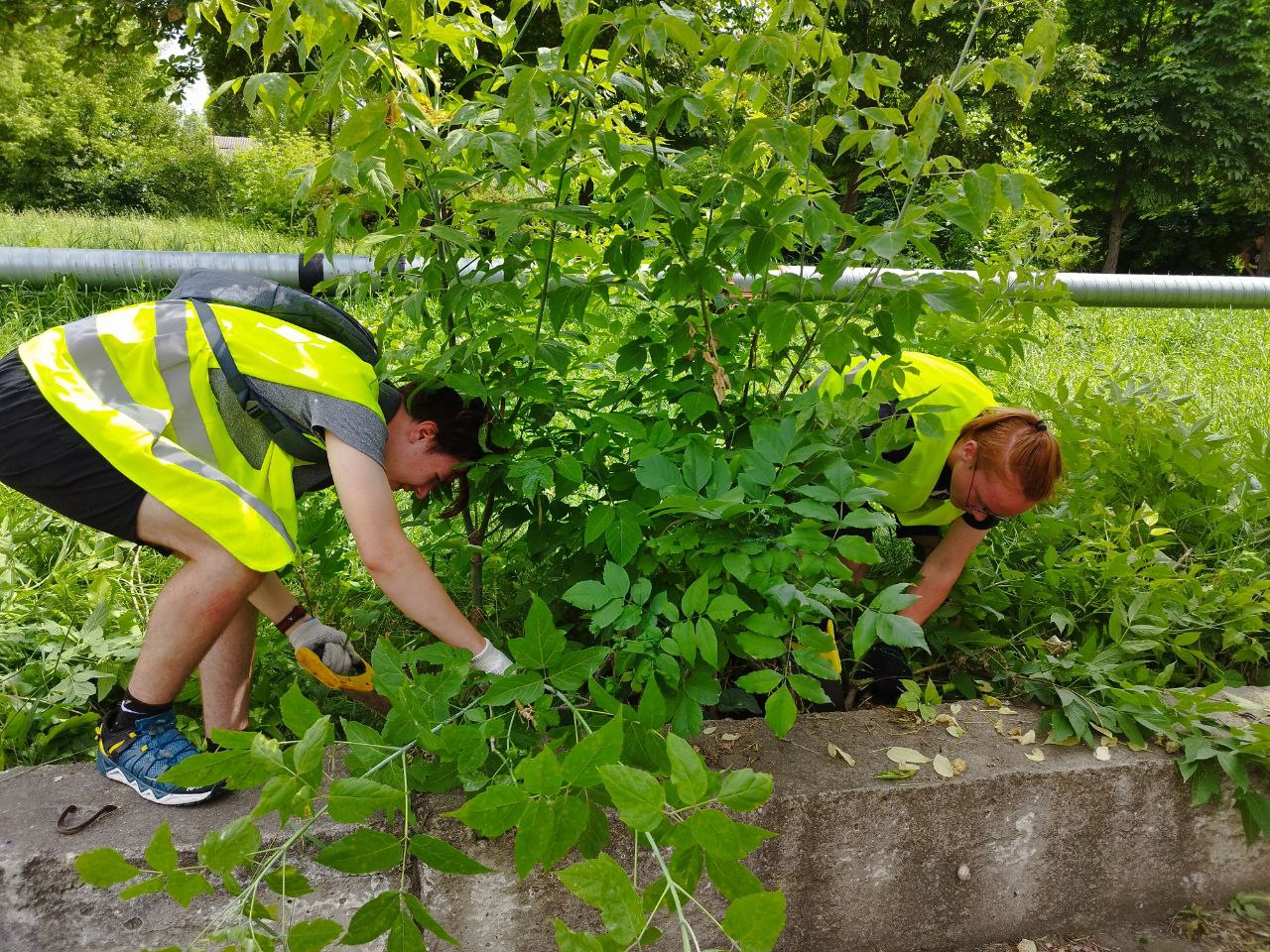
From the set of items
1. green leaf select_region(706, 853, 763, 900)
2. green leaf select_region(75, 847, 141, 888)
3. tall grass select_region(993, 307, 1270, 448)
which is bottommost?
tall grass select_region(993, 307, 1270, 448)

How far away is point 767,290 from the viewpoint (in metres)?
1.88

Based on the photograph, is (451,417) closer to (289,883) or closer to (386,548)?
(386,548)

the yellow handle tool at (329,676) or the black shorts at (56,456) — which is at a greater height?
the black shorts at (56,456)

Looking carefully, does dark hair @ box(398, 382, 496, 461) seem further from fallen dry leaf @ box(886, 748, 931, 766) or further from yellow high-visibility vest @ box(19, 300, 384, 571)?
fallen dry leaf @ box(886, 748, 931, 766)

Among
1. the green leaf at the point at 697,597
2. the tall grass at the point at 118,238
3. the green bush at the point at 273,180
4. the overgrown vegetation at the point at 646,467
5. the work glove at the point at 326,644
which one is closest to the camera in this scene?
the overgrown vegetation at the point at 646,467

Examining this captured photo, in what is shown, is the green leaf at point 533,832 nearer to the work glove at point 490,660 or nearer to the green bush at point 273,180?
the work glove at point 490,660

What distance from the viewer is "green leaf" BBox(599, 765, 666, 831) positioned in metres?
1.00

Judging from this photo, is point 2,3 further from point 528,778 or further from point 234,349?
point 528,778

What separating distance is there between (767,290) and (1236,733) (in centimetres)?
142

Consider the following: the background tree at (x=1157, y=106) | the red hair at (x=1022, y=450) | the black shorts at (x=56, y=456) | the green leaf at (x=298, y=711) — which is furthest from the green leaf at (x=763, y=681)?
the background tree at (x=1157, y=106)

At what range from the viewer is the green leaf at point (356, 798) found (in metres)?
1.07

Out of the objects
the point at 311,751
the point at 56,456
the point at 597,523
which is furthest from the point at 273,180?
the point at 311,751

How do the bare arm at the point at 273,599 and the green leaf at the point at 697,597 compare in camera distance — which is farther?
the bare arm at the point at 273,599

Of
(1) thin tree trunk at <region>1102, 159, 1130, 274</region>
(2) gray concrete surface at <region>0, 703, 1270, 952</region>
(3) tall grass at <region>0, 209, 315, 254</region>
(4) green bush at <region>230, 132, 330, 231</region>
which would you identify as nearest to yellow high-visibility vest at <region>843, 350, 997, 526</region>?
(2) gray concrete surface at <region>0, 703, 1270, 952</region>
